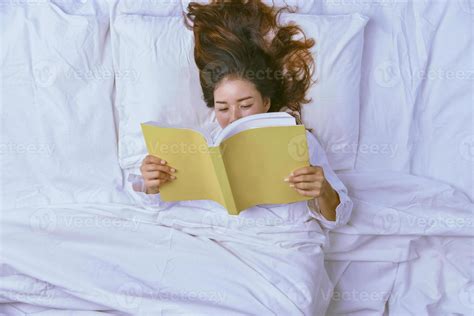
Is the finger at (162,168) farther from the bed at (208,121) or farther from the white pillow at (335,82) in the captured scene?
the white pillow at (335,82)

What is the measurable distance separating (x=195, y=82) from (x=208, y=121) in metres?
0.11

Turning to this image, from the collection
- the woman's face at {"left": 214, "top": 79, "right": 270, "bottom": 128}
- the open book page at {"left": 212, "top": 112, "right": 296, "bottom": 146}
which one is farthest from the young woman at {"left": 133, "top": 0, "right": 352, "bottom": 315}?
the open book page at {"left": 212, "top": 112, "right": 296, "bottom": 146}

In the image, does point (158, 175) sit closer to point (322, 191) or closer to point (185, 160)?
point (185, 160)

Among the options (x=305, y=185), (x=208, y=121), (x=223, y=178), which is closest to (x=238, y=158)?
(x=223, y=178)

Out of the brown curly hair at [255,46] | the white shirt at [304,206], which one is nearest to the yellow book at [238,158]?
the white shirt at [304,206]

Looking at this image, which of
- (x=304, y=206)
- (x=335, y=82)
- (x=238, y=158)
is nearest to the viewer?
(x=238, y=158)

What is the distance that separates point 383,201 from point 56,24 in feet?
3.39

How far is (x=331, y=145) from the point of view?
1729 mm

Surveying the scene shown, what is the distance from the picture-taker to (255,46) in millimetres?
1706

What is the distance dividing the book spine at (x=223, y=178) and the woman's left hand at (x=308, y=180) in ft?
0.41

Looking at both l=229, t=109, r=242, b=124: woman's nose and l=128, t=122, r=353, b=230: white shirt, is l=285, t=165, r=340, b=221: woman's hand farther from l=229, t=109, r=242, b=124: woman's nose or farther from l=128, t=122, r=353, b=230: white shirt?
l=229, t=109, r=242, b=124: woman's nose

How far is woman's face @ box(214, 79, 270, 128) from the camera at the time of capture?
149 cm

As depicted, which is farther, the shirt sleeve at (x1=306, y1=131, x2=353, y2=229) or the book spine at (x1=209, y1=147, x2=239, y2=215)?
the shirt sleeve at (x1=306, y1=131, x2=353, y2=229)

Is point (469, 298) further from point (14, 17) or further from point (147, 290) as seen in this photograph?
point (14, 17)
